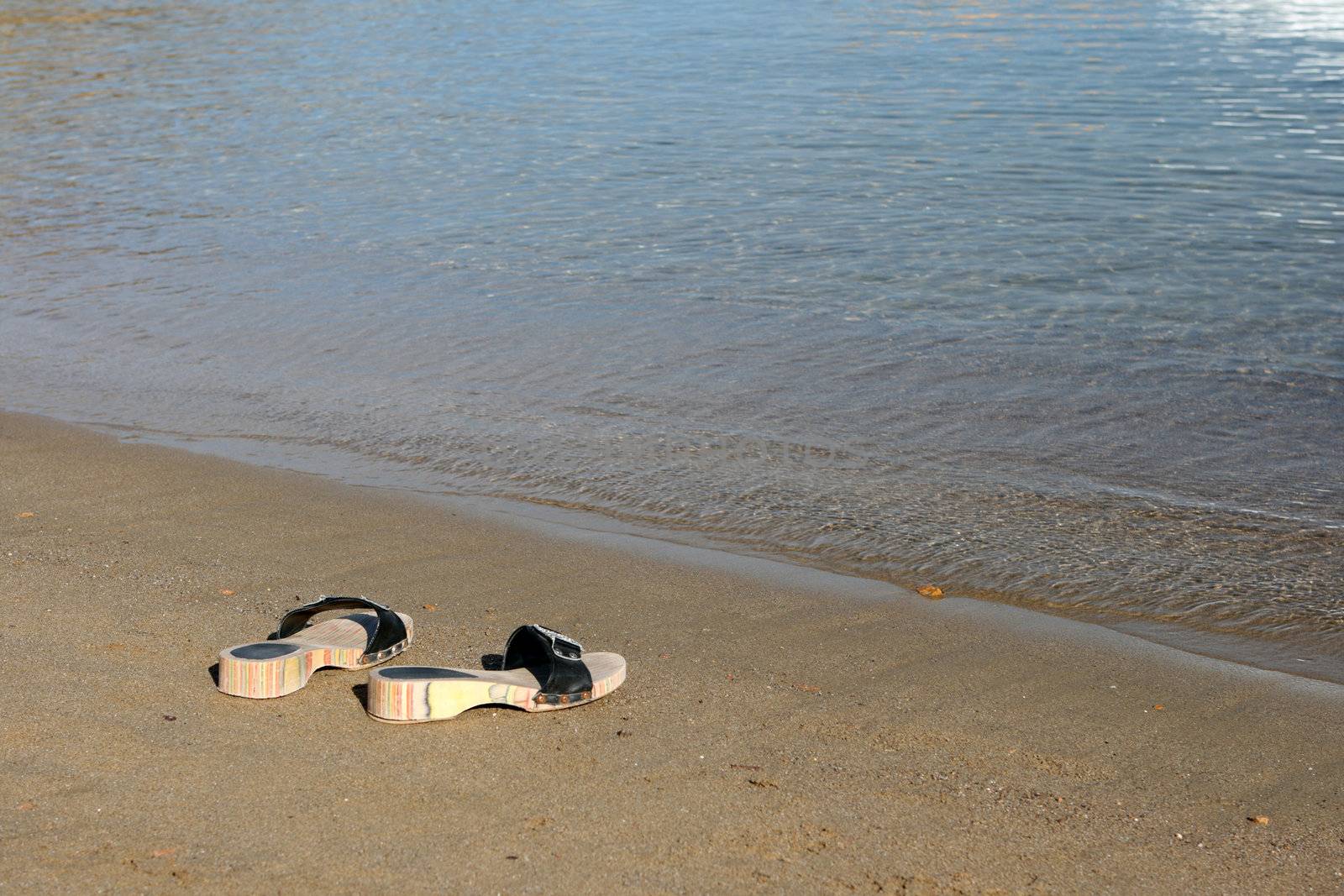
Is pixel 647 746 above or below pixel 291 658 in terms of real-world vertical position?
below

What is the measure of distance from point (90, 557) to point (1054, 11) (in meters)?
25.1

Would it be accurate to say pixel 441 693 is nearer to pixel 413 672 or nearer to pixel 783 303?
pixel 413 672

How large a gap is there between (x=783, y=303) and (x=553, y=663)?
5801 millimetres

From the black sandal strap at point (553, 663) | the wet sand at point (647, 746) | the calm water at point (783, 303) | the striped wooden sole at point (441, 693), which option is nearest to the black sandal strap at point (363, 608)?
the wet sand at point (647, 746)

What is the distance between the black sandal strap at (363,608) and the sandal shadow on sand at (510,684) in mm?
305

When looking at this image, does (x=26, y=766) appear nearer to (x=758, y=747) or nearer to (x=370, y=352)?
(x=758, y=747)

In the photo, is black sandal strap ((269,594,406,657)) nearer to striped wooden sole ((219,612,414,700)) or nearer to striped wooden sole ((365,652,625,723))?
striped wooden sole ((219,612,414,700))

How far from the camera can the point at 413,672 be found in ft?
11.9

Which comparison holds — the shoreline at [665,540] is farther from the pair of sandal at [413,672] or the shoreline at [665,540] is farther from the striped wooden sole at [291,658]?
the striped wooden sole at [291,658]

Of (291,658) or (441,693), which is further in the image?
(291,658)

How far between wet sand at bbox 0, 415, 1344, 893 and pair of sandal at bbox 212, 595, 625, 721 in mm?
54

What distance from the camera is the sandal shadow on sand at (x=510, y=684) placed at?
3.55 m

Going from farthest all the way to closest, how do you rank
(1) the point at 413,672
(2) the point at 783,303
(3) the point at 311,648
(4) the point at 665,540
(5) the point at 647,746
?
(2) the point at 783,303 → (4) the point at 665,540 → (3) the point at 311,648 → (1) the point at 413,672 → (5) the point at 647,746

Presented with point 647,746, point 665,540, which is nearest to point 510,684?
point 647,746
